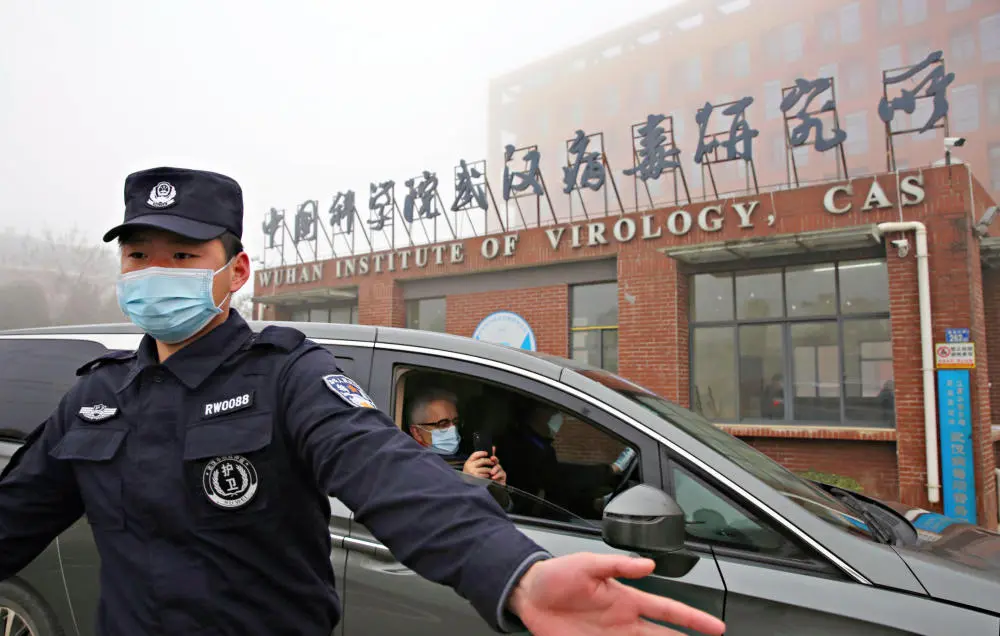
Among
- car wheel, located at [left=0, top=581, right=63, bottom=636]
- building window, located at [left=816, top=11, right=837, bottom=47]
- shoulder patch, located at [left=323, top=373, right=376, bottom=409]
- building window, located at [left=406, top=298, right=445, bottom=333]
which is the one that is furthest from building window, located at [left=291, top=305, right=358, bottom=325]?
building window, located at [left=816, top=11, right=837, bottom=47]

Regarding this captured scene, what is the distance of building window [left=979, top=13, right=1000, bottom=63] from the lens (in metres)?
29.8

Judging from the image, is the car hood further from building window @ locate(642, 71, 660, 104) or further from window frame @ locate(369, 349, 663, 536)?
building window @ locate(642, 71, 660, 104)

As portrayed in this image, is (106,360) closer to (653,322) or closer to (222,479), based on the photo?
(222,479)

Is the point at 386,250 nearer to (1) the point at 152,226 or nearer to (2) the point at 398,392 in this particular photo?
(2) the point at 398,392

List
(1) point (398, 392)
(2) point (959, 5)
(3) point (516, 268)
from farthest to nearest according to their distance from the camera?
(2) point (959, 5) → (3) point (516, 268) → (1) point (398, 392)

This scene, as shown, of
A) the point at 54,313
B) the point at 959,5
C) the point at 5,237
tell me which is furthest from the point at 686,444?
the point at 959,5

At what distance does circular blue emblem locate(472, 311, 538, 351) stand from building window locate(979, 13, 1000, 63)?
3251 cm

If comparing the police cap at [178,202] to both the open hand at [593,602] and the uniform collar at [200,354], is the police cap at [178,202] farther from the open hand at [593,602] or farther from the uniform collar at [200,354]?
the open hand at [593,602]

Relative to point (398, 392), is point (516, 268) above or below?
above

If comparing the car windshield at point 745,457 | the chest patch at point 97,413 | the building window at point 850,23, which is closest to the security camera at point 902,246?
the car windshield at point 745,457

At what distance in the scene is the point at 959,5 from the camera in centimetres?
3192

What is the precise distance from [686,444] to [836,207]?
316 inches

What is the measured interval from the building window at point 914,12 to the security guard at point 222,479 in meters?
42.7

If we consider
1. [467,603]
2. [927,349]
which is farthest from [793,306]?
[467,603]
